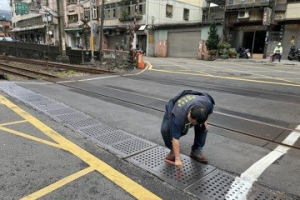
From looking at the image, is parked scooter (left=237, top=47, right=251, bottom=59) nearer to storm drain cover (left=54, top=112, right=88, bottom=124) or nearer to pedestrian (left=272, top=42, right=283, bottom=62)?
pedestrian (left=272, top=42, right=283, bottom=62)

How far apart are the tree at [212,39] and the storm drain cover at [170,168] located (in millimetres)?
23896

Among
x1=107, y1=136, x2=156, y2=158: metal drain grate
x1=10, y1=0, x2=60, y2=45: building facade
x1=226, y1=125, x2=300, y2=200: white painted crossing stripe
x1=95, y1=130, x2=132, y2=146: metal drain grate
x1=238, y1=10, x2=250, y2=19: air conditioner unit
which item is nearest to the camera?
x1=226, y1=125, x2=300, y2=200: white painted crossing stripe

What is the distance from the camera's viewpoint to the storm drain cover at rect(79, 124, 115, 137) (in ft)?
17.5

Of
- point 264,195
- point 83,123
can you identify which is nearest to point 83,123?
point 83,123

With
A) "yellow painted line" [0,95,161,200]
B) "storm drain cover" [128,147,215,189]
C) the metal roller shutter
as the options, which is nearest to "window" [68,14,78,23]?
the metal roller shutter

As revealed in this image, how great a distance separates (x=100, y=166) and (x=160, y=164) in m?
0.88

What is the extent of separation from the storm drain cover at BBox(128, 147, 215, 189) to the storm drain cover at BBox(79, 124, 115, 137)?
1.32 m

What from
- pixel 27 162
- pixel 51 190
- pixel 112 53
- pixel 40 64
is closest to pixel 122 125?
pixel 27 162

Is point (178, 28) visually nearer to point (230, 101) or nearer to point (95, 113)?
point (230, 101)

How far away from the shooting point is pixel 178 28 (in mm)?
32031

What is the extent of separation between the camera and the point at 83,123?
598 centimetres

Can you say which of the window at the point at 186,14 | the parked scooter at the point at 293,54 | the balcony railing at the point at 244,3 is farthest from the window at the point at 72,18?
the parked scooter at the point at 293,54

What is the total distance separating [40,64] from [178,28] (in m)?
17.0

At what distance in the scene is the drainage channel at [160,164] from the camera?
3.31 metres
